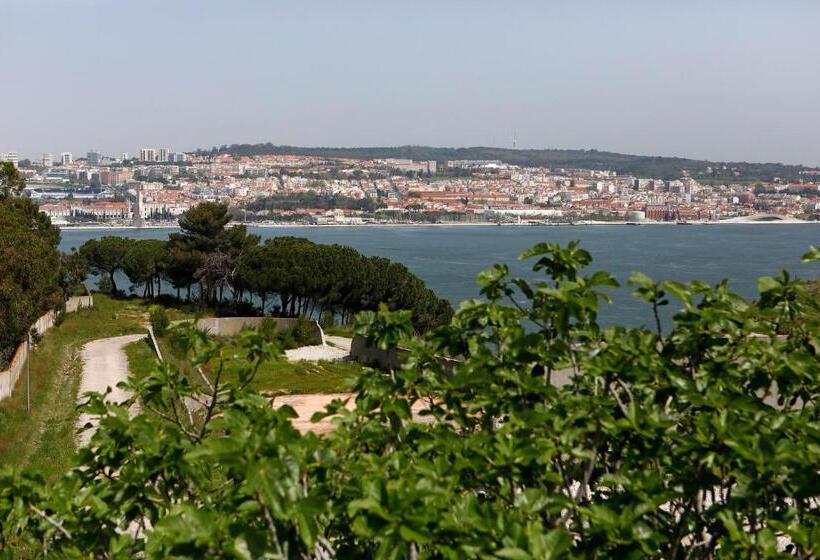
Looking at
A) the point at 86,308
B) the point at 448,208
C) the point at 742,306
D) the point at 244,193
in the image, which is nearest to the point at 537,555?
the point at 742,306

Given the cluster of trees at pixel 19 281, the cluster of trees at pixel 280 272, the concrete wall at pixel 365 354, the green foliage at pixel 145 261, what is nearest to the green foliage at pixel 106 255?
the green foliage at pixel 145 261

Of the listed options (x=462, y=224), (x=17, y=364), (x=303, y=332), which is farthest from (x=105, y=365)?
(x=462, y=224)

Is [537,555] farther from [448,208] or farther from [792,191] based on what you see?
[792,191]

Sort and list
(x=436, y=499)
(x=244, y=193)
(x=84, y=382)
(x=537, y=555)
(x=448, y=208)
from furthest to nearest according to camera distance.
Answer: (x=244, y=193) → (x=448, y=208) → (x=84, y=382) → (x=436, y=499) → (x=537, y=555)

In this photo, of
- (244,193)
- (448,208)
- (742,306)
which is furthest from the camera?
(244,193)

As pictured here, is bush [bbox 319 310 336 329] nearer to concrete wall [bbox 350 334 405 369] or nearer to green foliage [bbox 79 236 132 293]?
concrete wall [bbox 350 334 405 369]
